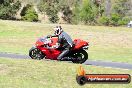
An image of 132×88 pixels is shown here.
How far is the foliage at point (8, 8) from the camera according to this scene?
6400 centimetres

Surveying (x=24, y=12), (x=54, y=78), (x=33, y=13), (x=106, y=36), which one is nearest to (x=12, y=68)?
(x=54, y=78)

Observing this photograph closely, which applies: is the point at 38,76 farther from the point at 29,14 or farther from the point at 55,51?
the point at 29,14

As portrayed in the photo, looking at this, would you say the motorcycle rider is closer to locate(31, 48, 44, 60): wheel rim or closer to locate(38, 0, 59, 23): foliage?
locate(31, 48, 44, 60): wheel rim

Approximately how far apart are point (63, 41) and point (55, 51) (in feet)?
3.31

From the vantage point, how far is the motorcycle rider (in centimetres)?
1722

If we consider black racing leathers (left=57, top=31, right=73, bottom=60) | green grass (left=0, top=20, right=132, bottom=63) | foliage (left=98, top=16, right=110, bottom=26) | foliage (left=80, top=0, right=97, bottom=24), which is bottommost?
foliage (left=98, top=16, right=110, bottom=26)

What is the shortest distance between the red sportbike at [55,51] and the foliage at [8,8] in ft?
151

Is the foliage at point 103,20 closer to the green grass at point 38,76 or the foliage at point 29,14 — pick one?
the foliage at point 29,14

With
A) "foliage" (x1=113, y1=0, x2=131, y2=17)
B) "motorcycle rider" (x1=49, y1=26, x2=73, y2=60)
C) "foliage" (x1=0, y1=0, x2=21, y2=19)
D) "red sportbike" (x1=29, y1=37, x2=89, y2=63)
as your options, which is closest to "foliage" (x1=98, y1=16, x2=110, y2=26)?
"foliage" (x1=113, y1=0, x2=131, y2=17)

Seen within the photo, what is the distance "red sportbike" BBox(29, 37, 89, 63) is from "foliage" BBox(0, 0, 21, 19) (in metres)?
45.9

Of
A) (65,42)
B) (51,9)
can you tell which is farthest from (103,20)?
(65,42)

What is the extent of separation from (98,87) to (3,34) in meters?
32.6

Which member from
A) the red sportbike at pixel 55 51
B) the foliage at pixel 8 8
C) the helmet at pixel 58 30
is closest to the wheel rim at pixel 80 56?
the red sportbike at pixel 55 51

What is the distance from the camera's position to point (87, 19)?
75250 millimetres
